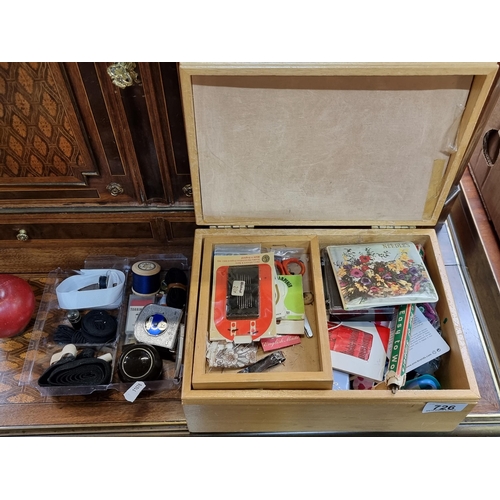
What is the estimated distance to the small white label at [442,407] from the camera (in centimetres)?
100

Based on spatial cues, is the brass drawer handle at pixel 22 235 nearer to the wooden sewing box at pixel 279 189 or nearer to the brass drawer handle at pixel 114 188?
the wooden sewing box at pixel 279 189

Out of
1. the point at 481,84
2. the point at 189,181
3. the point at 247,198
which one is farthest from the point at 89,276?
the point at 481,84

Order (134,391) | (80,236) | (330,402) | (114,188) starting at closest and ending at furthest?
(330,402) < (134,391) < (114,188) < (80,236)

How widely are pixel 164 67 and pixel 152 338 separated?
0.63m

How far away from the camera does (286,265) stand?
126 centimetres

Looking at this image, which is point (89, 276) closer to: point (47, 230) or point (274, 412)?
point (47, 230)

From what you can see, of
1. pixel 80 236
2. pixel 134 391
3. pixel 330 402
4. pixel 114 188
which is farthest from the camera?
pixel 80 236

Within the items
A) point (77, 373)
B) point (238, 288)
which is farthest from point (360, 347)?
point (77, 373)

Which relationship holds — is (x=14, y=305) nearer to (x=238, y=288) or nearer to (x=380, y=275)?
(x=238, y=288)

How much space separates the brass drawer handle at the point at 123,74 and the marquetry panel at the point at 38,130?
11 centimetres

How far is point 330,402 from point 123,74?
0.81m

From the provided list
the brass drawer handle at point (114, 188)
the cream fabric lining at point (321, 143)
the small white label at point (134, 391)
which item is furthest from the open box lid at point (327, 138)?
the small white label at point (134, 391)

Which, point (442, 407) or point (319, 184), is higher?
point (319, 184)

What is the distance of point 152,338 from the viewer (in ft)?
3.85
